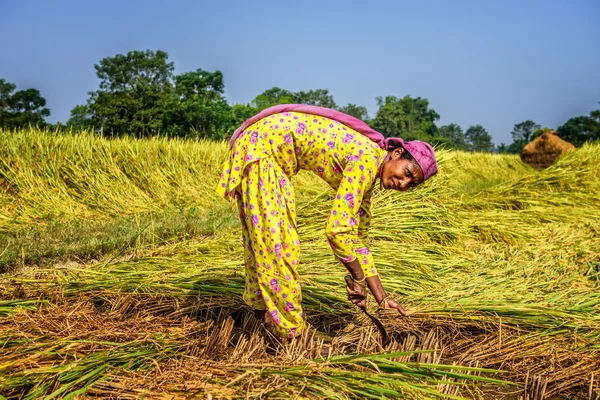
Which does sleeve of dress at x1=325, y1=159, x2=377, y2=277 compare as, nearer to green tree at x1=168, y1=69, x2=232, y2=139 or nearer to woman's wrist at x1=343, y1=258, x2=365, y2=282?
woman's wrist at x1=343, y1=258, x2=365, y2=282

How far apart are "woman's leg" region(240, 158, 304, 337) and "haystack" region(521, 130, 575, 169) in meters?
16.9

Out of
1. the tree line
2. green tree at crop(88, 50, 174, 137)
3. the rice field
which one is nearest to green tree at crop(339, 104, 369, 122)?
the tree line

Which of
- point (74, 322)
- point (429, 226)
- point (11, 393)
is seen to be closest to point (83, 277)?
point (74, 322)

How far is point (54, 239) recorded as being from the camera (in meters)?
4.52

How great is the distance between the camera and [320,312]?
2.71 metres

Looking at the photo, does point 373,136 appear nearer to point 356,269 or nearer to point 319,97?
point 356,269

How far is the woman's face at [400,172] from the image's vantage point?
198 cm

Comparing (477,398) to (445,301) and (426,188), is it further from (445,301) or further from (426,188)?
(426,188)

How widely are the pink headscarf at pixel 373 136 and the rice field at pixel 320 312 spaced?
72 centimetres

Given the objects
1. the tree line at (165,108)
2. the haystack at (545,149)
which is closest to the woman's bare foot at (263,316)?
the tree line at (165,108)

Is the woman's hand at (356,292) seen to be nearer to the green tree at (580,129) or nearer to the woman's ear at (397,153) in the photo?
the woman's ear at (397,153)

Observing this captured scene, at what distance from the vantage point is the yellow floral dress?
6.89 ft

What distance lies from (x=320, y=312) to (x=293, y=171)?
2.85 ft

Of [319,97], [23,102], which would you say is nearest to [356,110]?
[319,97]
